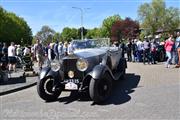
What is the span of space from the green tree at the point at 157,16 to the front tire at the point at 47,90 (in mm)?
85338

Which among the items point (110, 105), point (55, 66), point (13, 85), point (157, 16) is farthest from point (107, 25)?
point (110, 105)

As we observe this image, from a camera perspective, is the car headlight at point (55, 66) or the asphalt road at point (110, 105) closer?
the asphalt road at point (110, 105)

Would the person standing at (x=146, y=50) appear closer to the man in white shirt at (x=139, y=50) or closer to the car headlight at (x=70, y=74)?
the man in white shirt at (x=139, y=50)

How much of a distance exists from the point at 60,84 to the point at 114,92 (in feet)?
6.07

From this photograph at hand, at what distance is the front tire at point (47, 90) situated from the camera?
11.2m

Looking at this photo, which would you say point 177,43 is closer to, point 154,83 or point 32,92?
point 154,83

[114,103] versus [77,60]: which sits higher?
[77,60]

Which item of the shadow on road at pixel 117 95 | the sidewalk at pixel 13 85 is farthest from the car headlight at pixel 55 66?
the sidewalk at pixel 13 85

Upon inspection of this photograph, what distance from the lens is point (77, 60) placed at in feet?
36.3

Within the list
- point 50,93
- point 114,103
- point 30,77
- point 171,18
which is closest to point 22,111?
point 50,93

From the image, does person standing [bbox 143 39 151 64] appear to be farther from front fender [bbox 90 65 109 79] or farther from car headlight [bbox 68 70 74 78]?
car headlight [bbox 68 70 74 78]

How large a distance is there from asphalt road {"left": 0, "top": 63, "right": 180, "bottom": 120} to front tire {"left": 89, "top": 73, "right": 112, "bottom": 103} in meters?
0.19

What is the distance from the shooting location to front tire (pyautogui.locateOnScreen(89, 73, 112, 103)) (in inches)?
408

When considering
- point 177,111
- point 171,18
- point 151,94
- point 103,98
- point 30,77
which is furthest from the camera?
point 171,18
